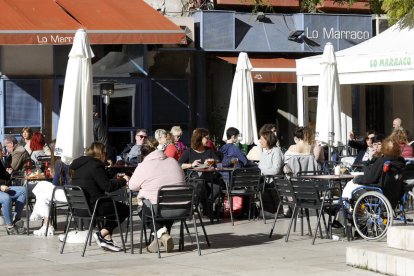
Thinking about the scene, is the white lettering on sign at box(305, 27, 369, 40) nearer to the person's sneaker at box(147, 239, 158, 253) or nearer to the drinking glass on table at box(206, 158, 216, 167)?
the drinking glass on table at box(206, 158, 216, 167)

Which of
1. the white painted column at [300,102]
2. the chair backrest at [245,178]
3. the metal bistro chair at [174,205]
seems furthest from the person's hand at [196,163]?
the white painted column at [300,102]

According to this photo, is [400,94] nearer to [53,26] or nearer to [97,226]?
[53,26]

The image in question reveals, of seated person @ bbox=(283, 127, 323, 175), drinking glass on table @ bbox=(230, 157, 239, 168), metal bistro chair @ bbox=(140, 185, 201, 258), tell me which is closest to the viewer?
metal bistro chair @ bbox=(140, 185, 201, 258)

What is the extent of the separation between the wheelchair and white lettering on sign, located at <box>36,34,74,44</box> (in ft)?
33.0

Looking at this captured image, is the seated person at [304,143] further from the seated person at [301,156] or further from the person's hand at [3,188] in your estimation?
the person's hand at [3,188]

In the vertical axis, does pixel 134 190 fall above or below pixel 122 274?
above

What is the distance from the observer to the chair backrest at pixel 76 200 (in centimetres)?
1330

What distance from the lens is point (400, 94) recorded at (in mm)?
30797

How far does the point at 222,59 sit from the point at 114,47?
2907mm

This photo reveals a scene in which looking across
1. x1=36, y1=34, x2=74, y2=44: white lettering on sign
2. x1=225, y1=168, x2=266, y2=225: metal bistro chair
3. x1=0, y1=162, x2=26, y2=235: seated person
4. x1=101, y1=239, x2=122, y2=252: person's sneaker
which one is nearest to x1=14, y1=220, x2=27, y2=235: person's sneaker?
x1=0, y1=162, x2=26, y2=235: seated person

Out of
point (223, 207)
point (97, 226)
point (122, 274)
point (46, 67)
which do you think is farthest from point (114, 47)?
point (122, 274)

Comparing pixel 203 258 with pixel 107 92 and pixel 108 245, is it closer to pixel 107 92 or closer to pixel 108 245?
pixel 108 245

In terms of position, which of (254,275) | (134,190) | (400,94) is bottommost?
(254,275)

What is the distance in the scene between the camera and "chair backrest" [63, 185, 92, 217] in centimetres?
1330
